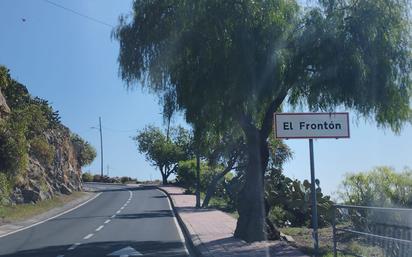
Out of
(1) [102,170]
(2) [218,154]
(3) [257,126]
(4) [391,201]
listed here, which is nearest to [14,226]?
(2) [218,154]

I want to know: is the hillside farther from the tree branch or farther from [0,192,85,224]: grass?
the tree branch

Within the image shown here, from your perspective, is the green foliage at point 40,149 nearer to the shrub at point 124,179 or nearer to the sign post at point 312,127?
the sign post at point 312,127

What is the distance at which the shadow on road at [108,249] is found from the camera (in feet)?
48.1

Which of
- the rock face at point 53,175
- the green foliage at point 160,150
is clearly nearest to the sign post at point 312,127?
the rock face at point 53,175

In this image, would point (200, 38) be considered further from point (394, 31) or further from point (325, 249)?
point (325, 249)

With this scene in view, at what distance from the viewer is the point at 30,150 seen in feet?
136

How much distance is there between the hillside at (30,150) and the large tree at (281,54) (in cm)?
1809

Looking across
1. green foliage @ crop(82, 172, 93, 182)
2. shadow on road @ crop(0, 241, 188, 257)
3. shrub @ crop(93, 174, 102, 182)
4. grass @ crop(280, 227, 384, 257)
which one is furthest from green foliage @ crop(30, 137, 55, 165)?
shrub @ crop(93, 174, 102, 182)

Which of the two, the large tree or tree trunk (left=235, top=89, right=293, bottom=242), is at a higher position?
the large tree

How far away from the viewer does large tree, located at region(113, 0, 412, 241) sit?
13633 millimetres

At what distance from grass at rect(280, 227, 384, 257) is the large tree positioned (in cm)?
332

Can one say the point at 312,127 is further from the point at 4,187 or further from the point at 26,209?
the point at 26,209

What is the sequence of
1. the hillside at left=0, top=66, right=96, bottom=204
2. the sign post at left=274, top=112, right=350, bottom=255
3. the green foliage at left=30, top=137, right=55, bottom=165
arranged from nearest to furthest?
the sign post at left=274, top=112, right=350, bottom=255, the hillside at left=0, top=66, right=96, bottom=204, the green foliage at left=30, top=137, right=55, bottom=165

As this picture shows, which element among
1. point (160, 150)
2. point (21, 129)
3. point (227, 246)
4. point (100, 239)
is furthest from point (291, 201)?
point (160, 150)
